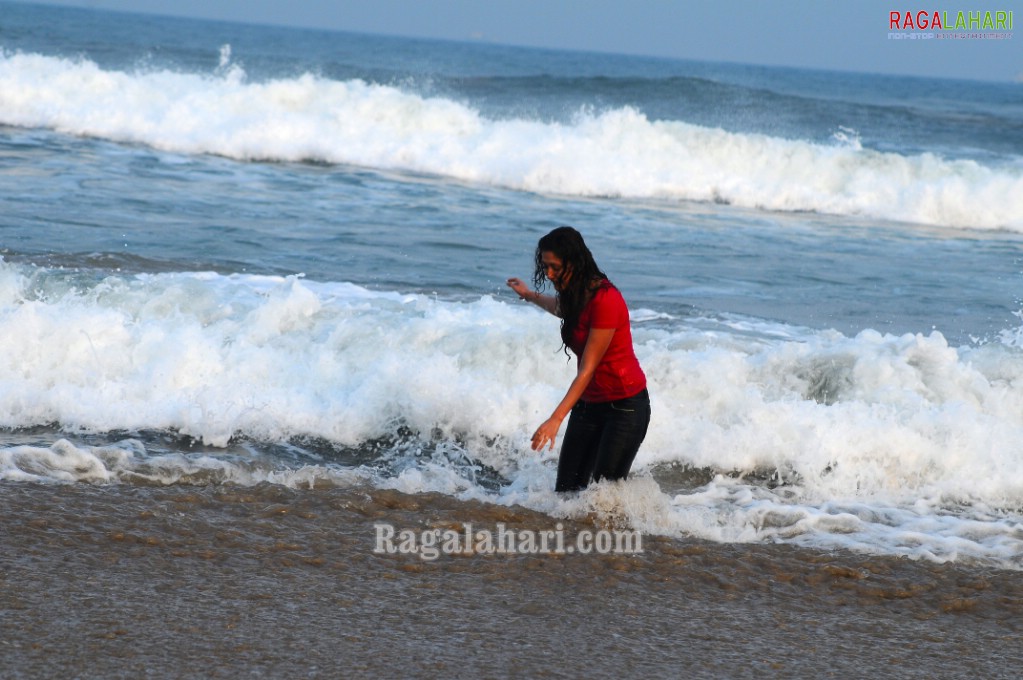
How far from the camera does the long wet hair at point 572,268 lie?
458 cm

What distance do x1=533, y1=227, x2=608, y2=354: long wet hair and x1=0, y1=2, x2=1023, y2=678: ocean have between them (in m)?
0.92

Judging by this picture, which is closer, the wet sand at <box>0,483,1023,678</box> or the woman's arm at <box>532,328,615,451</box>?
the wet sand at <box>0,483,1023,678</box>

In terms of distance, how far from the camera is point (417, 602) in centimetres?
426

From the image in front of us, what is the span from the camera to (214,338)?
7598 millimetres

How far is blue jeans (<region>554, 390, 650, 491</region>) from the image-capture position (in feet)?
15.9

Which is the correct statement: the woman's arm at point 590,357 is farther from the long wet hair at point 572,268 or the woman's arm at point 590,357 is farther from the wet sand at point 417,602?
the wet sand at point 417,602

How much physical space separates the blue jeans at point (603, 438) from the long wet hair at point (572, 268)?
0.43 meters

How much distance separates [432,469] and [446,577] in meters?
1.53

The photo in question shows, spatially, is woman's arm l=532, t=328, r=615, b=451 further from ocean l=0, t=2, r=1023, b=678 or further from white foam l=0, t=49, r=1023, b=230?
white foam l=0, t=49, r=1023, b=230

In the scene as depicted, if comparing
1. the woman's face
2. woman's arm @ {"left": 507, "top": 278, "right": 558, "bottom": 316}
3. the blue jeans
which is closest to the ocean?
the blue jeans

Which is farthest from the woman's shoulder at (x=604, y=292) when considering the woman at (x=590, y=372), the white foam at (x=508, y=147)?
the white foam at (x=508, y=147)

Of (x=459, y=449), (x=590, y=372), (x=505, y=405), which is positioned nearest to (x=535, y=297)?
(x=590, y=372)

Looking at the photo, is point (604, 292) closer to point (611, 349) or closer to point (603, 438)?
point (611, 349)

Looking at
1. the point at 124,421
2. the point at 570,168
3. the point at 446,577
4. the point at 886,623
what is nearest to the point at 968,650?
the point at 886,623
